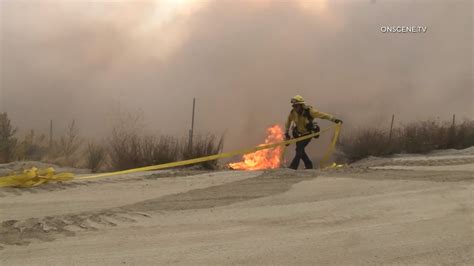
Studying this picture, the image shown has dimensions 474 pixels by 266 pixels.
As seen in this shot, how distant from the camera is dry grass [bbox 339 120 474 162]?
12664 millimetres

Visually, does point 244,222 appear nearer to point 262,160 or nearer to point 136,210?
point 136,210

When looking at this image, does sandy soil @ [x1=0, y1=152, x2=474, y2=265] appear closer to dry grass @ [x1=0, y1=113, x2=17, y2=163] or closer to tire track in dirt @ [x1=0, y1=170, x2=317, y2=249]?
tire track in dirt @ [x1=0, y1=170, x2=317, y2=249]

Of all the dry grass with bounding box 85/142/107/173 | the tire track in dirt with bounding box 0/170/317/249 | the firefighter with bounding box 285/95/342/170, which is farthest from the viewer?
the dry grass with bounding box 85/142/107/173

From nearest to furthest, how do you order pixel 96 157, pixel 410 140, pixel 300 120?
pixel 300 120 < pixel 96 157 < pixel 410 140

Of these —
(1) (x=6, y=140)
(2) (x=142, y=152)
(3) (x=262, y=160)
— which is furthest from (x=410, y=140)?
(1) (x=6, y=140)

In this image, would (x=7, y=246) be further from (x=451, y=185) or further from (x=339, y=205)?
(x=451, y=185)

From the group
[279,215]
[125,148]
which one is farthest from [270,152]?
[279,215]

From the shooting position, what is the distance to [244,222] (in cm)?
395

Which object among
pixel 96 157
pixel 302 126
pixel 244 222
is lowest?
pixel 244 222

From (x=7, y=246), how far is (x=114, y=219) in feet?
2.86

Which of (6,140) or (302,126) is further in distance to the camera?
(6,140)

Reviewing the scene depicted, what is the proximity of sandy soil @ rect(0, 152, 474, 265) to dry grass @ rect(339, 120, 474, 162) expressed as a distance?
269 inches

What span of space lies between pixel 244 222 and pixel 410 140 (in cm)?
1047

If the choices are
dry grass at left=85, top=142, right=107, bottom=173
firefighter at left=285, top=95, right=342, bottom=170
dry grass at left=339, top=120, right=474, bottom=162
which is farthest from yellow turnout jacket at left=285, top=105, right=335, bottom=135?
dry grass at left=339, top=120, right=474, bottom=162
